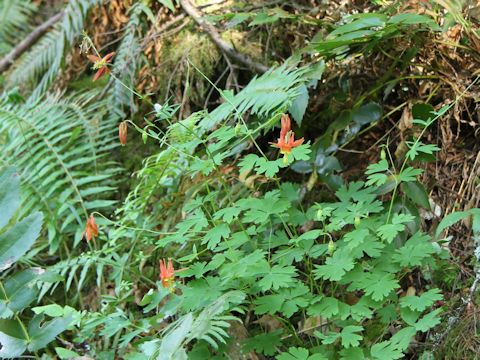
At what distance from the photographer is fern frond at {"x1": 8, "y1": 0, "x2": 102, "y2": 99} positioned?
11.6 feet

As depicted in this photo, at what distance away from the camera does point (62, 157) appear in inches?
120

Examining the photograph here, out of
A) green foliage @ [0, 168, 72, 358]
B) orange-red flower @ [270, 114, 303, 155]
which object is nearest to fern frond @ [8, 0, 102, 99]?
green foliage @ [0, 168, 72, 358]

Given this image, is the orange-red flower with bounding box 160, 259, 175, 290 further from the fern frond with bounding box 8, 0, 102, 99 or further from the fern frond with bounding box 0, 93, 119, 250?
the fern frond with bounding box 8, 0, 102, 99

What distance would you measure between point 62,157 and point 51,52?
0.95 metres

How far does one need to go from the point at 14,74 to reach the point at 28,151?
97 cm

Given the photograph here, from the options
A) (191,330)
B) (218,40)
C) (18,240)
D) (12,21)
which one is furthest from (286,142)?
(12,21)

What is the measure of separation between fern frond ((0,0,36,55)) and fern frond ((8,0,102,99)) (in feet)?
1.67

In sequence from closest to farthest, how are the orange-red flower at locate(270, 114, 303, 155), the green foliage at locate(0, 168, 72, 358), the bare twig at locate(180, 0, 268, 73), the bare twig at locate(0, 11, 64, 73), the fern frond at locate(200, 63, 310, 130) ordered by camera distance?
the orange-red flower at locate(270, 114, 303, 155), the green foliage at locate(0, 168, 72, 358), the fern frond at locate(200, 63, 310, 130), the bare twig at locate(180, 0, 268, 73), the bare twig at locate(0, 11, 64, 73)

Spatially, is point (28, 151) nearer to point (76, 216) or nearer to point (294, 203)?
point (76, 216)

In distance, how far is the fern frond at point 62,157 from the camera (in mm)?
2939

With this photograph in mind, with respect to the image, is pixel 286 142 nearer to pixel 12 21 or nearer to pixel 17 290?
pixel 17 290

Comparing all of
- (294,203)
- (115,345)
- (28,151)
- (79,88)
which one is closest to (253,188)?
(294,203)

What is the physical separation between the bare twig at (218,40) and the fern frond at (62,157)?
0.60m

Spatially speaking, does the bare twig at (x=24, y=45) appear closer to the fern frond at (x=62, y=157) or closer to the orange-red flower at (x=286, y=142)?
the fern frond at (x=62, y=157)
